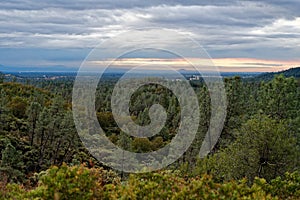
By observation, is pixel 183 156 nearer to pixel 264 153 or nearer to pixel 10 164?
pixel 10 164

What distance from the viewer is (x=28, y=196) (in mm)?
8430

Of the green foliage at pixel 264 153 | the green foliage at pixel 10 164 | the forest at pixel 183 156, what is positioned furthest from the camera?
the green foliage at pixel 10 164

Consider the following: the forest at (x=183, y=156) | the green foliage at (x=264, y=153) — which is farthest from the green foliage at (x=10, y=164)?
the green foliage at (x=264, y=153)

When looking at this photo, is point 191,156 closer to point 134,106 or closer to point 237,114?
point 237,114

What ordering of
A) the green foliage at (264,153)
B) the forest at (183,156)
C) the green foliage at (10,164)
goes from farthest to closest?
the green foliage at (10,164)
the green foliage at (264,153)
the forest at (183,156)

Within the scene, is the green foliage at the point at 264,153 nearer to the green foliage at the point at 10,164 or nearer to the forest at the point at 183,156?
the forest at the point at 183,156

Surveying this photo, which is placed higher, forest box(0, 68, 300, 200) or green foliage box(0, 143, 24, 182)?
forest box(0, 68, 300, 200)

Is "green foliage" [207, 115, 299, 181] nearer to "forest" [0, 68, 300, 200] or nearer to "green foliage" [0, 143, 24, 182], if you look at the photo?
"forest" [0, 68, 300, 200]

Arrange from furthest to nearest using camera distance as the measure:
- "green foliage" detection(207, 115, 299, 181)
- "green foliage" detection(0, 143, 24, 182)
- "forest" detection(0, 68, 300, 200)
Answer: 1. "green foliage" detection(0, 143, 24, 182)
2. "green foliage" detection(207, 115, 299, 181)
3. "forest" detection(0, 68, 300, 200)

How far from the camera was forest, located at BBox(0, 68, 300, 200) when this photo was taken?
826 cm

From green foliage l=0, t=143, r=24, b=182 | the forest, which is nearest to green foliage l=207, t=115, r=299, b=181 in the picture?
the forest

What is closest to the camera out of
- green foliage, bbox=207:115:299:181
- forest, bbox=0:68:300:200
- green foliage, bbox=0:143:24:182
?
forest, bbox=0:68:300:200

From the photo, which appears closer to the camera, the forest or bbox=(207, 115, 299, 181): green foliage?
the forest

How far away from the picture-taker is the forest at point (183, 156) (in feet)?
27.1
